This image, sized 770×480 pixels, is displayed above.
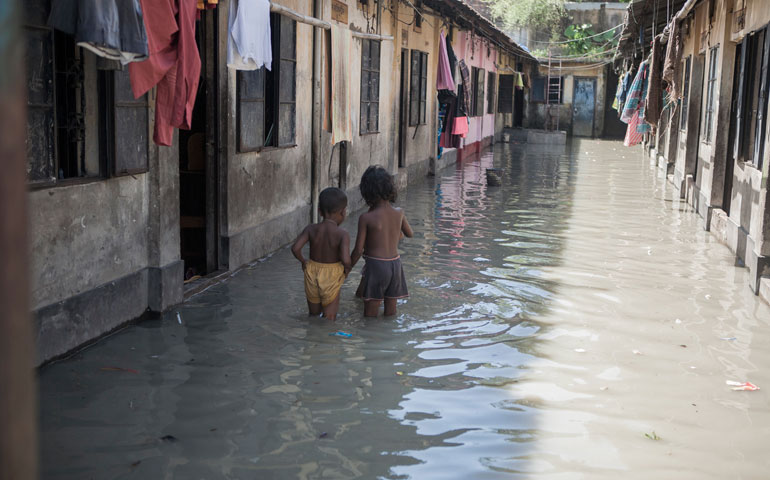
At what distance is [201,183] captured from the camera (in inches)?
308

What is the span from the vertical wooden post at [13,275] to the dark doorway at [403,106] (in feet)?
45.1

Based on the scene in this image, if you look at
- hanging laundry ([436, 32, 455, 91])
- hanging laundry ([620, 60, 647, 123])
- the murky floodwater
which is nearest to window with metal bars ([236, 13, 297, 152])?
the murky floodwater

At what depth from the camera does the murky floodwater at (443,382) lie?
3.73 m

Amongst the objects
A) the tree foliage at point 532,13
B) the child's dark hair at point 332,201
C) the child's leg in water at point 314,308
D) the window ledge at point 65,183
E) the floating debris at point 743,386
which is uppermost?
the tree foliage at point 532,13

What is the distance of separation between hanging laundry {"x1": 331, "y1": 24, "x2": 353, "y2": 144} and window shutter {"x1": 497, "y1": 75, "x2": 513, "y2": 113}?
20903 mm

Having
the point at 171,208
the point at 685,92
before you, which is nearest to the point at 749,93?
the point at 171,208

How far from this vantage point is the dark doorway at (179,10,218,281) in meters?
7.16

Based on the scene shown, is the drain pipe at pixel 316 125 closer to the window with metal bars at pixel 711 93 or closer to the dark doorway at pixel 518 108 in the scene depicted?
the window with metal bars at pixel 711 93

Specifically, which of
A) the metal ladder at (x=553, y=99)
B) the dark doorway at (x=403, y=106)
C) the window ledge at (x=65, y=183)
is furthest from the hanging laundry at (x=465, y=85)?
the metal ladder at (x=553, y=99)

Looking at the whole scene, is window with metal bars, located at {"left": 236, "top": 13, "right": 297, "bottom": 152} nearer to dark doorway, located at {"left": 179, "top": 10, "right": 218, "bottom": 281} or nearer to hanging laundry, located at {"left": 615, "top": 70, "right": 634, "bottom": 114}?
dark doorway, located at {"left": 179, "top": 10, "right": 218, "bottom": 281}

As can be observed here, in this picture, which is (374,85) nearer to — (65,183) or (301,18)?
(301,18)

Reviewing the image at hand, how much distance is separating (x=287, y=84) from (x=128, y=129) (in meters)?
3.47

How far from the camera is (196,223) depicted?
25.4 feet

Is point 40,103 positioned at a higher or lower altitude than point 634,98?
lower
